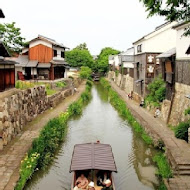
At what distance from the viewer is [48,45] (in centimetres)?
3916

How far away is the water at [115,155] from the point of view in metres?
13.7

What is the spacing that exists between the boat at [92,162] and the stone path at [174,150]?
278 centimetres

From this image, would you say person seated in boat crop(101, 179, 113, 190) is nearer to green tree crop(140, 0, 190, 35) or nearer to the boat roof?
the boat roof

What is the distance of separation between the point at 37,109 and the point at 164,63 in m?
12.8

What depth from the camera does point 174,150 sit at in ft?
49.4

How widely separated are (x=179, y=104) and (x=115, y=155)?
21.8 ft

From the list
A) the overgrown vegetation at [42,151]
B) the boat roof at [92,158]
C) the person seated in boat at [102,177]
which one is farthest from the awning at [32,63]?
the person seated in boat at [102,177]

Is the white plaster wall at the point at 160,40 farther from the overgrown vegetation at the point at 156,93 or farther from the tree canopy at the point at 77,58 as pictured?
the tree canopy at the point at 77,58

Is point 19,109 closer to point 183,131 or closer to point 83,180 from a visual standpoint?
point 83,180

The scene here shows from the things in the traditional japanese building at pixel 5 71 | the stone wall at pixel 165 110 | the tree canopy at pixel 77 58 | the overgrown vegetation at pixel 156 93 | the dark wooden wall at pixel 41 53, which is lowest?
the stone wall at pixel 165 110

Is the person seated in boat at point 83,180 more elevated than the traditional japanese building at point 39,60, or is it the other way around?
the traditional japanese building at point 39,60

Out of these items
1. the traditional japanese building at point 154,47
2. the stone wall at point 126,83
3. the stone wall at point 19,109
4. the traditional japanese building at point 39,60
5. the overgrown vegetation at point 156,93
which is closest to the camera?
the stone wall at point 19,109

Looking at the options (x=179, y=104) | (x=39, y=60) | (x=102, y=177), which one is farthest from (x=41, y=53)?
(x=102, y=177)

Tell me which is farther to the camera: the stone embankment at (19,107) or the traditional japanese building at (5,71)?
the traditional japanese building at (5,71)
